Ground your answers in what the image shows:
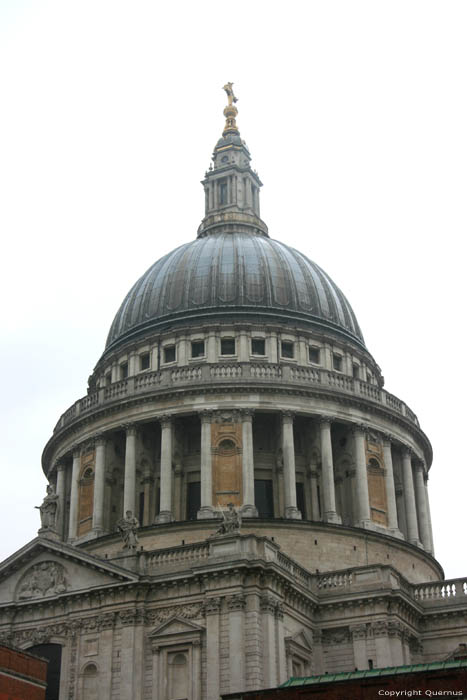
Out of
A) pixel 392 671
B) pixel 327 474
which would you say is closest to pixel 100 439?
pixel 327 474

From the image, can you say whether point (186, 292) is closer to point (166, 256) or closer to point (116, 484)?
point (166, 256)

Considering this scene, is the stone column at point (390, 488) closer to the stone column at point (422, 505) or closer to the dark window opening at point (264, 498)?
the stone column at point (422, 505)

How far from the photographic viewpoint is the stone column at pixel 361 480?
54.7m

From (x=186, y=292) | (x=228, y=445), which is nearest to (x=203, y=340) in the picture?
(x=186, y=292)

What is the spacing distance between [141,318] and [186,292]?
11.2 ft

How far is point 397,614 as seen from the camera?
44781 mm

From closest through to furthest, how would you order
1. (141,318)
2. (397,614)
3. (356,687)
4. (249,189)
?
(356,687), (397,614), (141,318), (249,189)

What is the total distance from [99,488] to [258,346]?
12447 millimetres

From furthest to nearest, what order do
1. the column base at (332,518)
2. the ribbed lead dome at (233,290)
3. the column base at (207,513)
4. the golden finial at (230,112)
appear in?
the golden finial at (230,112) < the ribbed lead dome at (233,290) < the column base at (332,518) < the column base at (207,513)

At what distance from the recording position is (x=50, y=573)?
45.0 meters

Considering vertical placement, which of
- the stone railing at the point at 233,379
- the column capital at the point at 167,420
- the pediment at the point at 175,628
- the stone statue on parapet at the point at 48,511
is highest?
the stone railing at the point at 233,379

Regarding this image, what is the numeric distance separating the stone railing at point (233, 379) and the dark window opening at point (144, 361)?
374 centimetres

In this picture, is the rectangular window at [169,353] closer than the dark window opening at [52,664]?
No

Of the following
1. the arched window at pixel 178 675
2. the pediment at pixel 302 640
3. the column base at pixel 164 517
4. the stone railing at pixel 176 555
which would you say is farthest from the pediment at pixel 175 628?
the column base at pixel 164 517
